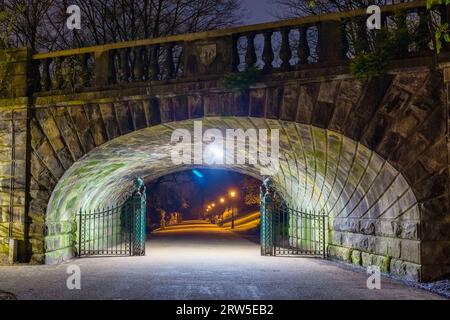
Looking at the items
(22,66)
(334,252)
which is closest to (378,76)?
(334,252)

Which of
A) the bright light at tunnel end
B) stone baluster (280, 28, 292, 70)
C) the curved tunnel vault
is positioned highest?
stone baluster (280, 28, 292, 70)

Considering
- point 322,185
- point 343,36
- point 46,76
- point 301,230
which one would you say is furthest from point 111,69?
point 301,230

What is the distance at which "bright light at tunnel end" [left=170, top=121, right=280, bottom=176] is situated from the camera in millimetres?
12281

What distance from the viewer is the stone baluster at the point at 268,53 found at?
10664mm

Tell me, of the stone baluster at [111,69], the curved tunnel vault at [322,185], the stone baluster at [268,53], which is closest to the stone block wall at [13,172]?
the curved tunnel vault at [322,185]

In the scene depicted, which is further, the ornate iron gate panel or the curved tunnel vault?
the ornate iron gate panel

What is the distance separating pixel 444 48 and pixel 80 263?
31.5ft

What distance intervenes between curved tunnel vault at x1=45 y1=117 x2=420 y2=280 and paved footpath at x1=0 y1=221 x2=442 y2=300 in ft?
2.17

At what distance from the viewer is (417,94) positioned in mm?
9383

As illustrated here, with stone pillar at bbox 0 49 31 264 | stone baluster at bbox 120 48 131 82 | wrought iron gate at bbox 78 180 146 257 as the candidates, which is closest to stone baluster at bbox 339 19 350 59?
stone baluster at bbox 120 48 131 82

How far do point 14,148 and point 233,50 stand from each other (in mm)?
5751

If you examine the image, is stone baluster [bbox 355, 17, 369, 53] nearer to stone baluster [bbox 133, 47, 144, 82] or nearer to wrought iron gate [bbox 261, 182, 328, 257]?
stone baluster [bbox 133, 47, 144, 82]

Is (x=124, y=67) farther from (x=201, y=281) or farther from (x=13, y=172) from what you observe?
(x=201, y=281)
